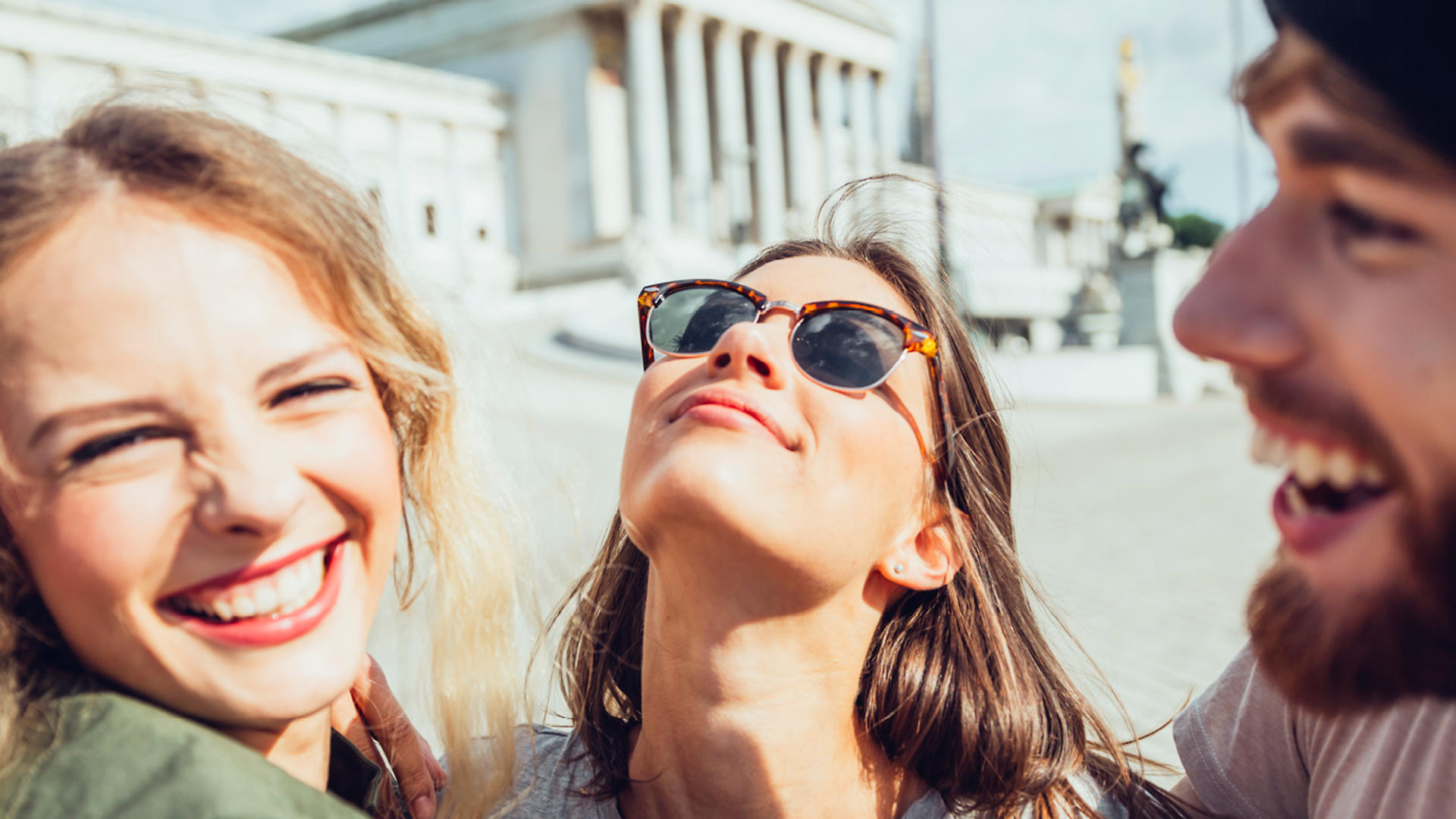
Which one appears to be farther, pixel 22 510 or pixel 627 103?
pixel 627 103

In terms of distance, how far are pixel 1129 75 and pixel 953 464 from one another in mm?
32679

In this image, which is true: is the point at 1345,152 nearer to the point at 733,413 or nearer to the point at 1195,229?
the point at 733,413

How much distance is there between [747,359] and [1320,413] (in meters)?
1.24

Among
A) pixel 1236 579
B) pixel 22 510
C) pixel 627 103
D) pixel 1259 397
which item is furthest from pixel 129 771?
pixel 627 103

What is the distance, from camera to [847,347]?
2285 millimetres

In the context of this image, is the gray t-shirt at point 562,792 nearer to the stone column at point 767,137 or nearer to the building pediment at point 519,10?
the building pediment at point 519,10

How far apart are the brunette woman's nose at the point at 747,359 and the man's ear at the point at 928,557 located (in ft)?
1.64

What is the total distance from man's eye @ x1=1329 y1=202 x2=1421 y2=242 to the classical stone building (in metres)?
37.1

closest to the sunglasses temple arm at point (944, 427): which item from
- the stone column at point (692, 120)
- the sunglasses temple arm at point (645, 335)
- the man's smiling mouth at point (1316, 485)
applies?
the sunglasses temple arm at point (645, 335)

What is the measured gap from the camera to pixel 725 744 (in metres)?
2.15

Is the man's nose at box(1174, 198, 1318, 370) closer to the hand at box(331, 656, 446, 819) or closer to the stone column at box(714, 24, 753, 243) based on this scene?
the hand at box(331, 656, 446, 819)

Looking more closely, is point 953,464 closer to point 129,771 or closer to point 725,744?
point 725,744

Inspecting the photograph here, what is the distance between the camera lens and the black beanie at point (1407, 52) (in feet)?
3.28

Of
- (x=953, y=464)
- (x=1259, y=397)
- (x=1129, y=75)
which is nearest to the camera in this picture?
(x=1259, y=397)
